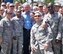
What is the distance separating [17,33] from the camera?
1070 centimetres

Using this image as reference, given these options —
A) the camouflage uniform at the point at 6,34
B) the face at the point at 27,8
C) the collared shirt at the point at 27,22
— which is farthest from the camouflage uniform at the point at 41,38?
the face at the point at 27,8

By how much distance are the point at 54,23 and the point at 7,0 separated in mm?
3895

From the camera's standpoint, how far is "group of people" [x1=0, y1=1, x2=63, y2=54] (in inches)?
405

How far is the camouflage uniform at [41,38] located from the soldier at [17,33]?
1.73 feet

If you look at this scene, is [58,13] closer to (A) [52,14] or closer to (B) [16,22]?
(A) [52,14]

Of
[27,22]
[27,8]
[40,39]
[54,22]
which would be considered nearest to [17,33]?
[27,22]

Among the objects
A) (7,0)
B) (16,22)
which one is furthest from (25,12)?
(7,0)

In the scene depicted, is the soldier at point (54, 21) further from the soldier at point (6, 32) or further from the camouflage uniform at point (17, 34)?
the soldier at point (6, 32)

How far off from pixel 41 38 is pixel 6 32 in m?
1.12

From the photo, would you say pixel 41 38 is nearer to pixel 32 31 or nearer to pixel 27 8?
pixel 32 31

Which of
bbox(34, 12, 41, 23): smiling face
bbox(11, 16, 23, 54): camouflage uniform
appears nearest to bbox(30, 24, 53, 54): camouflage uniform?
bbox(34, 12, 41, 23): smiling face

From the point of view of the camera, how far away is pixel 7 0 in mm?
13906

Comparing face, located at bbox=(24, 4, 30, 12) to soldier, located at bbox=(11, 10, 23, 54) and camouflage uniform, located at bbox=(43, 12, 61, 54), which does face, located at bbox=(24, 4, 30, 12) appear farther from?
camouflage uniform, located at bbox=(43, 12, 61, 54)

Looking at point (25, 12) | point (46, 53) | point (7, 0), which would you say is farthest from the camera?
point (7, 0)
